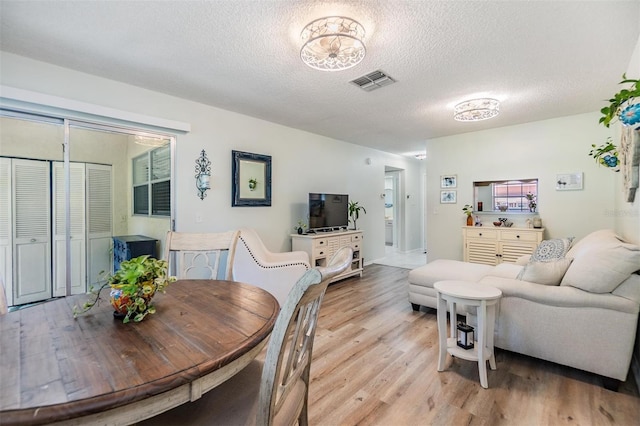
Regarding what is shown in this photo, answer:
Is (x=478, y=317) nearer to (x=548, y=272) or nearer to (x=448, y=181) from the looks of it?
(x=548, y=272)

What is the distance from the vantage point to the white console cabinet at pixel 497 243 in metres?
3.97

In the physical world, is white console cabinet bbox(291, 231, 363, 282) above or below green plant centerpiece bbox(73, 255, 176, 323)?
below

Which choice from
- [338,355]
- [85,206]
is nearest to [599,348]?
[338,355]

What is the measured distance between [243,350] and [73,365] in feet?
1.57

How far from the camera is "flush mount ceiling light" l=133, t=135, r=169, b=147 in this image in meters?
3.11

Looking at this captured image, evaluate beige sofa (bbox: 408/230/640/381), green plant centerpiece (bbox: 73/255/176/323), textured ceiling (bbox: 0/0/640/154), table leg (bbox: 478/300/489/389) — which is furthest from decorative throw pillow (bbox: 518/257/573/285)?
green plant centerpiece (bbox: 73/255/176/323)

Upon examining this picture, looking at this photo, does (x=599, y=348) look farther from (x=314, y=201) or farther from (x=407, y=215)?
(x=407, y=215)

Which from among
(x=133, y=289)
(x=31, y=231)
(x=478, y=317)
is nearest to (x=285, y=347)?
(x=133, y=289)

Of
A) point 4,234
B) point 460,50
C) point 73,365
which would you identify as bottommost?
point 73,365

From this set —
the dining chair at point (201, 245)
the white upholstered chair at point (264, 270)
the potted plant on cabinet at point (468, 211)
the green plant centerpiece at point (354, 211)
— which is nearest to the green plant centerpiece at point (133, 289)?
the dining chair at point (201, 245)

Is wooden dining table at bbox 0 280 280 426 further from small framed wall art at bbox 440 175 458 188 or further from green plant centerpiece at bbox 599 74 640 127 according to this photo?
small framed wall art at bbox 440 175 458 188

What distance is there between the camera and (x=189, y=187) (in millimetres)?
3262

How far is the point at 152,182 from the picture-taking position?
340 centimetres

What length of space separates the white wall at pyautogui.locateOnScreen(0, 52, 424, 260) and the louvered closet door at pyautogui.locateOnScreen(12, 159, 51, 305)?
98 cm
